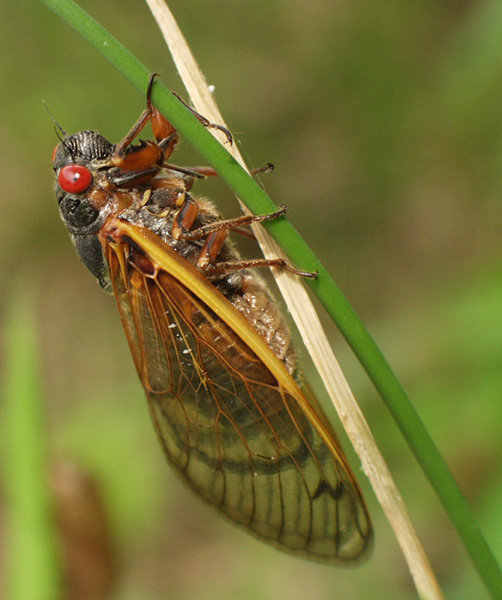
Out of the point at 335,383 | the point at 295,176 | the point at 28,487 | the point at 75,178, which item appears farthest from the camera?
the point at 295,176

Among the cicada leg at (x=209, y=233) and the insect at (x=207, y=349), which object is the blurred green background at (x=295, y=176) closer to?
the insect at (x=207, y=349)

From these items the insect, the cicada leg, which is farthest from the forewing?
the cicada leg

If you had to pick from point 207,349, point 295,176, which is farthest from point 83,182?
point 295,176

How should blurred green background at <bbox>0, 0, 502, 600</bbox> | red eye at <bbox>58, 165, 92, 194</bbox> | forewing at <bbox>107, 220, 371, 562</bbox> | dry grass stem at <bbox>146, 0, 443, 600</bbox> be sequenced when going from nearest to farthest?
dry grass stem at <bbox>146, 0, 443, 600</bbox> → forewing at <bbox>107, 220, 371, 562</bbox> → red eye at <bbox>58, 165, 92, 194</bbox> → blurred green background at <bbox>0, 0, 502, 600</bbox>

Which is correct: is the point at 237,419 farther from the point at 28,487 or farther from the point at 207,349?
the point at 28,487

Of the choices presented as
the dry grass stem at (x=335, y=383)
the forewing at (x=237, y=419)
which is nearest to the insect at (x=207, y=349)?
the forewing at (x=237, y=419)

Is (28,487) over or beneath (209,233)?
beneath

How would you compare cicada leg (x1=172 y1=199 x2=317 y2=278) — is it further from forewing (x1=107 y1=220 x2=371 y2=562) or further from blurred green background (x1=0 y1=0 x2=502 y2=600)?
blurred green background (x1=0 y1=0 x2=502 y2=600)

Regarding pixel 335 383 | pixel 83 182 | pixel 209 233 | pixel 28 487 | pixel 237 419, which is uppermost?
pixel 83 182
